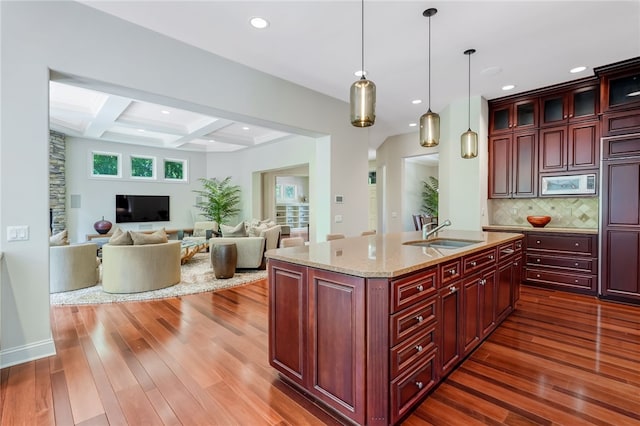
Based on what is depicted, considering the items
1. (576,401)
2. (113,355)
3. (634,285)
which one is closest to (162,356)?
(113,355)

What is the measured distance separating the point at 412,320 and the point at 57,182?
28.4 feet

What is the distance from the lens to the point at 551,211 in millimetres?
4992

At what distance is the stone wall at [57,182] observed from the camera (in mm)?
6949

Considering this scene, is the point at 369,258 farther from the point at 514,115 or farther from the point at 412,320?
the point at 514,115

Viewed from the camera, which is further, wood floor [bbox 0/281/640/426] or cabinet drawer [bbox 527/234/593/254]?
cabinet drawer [bbox 527/234/593/254]

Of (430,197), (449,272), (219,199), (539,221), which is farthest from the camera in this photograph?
(430,197)

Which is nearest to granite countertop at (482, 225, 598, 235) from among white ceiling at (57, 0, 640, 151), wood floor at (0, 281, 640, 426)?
wood floor at (0, 281, 640, 426)

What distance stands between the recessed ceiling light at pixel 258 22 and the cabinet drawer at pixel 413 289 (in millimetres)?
2749

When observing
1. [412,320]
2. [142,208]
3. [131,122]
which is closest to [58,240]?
[131,122]

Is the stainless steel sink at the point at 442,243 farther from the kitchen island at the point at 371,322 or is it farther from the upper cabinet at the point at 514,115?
the upper cabinet at the point at 514,115

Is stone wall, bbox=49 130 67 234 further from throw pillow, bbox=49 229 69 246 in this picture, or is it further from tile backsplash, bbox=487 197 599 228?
tile backsplash, bbox=487 197 599 228

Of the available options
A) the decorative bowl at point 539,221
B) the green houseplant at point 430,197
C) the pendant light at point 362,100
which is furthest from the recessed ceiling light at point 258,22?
the green houseplant at point 430,197

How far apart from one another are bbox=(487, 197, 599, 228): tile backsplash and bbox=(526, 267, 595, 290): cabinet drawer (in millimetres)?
884

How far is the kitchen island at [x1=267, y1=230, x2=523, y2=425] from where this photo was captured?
64.7 inches
